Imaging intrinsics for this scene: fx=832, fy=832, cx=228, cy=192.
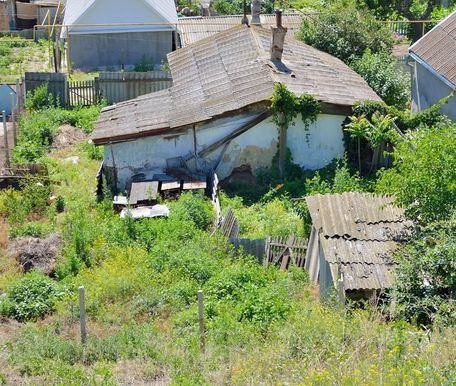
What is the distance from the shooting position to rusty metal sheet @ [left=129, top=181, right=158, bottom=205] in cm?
1794

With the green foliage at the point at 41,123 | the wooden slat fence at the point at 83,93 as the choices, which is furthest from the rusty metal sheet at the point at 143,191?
the wooden slat fence at the point at 83,93

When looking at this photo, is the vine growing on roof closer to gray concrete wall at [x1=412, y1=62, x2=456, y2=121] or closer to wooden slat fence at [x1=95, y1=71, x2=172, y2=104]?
gray concrete wall at [x1=412, y1=62, x2=456, y2=121]

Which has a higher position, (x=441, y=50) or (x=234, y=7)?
(x=234, y=7)

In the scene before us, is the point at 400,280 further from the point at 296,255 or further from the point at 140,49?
the point at 140,49

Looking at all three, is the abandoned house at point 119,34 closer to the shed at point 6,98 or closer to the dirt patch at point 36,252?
the shed at point 6,98

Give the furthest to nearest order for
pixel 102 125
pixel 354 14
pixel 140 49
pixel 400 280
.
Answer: pixel 140 49 < pixel 354 14 < pixel 102 125 < pixel 400 280

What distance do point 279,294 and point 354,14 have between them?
1479 cm

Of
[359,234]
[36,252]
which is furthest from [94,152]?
[359,234]

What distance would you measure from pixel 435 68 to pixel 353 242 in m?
8.70

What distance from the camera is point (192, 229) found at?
16.5 meters

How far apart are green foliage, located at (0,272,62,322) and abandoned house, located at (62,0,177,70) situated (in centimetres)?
1752

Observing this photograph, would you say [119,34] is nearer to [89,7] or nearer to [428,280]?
[89,7]

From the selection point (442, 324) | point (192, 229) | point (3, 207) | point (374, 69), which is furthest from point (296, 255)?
point (374, 69)

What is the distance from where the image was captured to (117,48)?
3089cm
